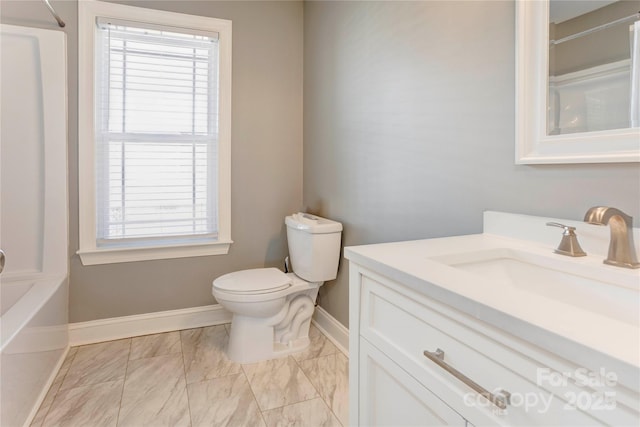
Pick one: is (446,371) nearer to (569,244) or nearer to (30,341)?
(569,244)

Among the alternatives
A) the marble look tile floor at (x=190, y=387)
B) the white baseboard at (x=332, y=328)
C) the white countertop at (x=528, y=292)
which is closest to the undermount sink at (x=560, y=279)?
the white countertop at (x=528, y=292)

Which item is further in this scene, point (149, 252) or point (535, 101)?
point (149, 252)

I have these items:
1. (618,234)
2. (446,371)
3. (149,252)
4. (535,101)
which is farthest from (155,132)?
(618,234)

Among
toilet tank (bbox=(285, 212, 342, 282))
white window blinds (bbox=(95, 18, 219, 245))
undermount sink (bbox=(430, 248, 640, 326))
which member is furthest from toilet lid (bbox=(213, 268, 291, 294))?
undermount sink (bbox=(430, 248, 640, 326))

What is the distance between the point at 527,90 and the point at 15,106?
2.52 metres

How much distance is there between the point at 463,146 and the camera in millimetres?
1322

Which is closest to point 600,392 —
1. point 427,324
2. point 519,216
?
point 427,324

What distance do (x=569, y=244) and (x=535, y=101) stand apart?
438mm

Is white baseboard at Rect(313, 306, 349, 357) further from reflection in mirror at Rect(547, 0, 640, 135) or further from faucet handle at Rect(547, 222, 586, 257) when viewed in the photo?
reflection in mirror at Rect(547, 0, 640, 135)

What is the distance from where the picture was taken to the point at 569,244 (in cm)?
91

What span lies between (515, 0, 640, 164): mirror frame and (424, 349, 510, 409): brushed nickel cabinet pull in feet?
2.16

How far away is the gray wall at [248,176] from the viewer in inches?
90.7

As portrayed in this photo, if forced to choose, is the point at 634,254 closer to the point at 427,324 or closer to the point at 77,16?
the point at 427,324

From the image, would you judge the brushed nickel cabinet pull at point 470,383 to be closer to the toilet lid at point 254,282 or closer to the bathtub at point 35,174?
the toilet lid at point 254,282
